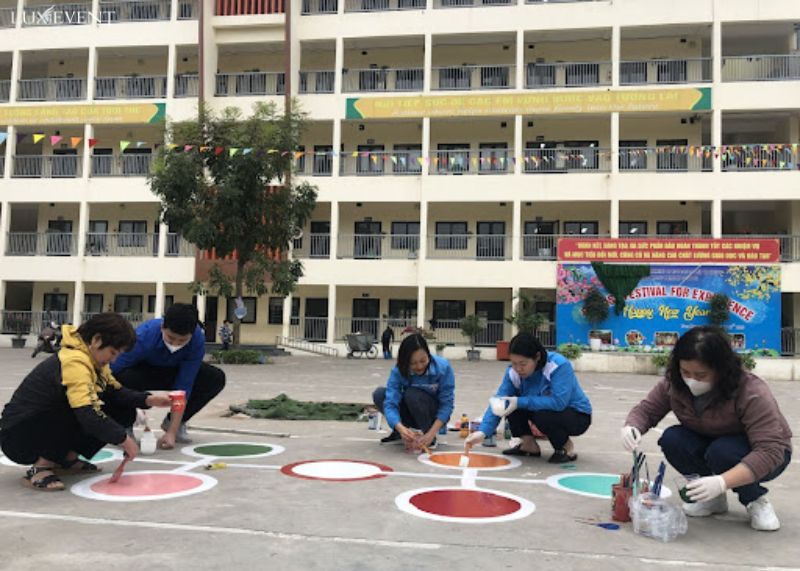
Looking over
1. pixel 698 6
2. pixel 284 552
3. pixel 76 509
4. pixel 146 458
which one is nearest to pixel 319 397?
pixel 146 458

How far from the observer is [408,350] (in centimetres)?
540

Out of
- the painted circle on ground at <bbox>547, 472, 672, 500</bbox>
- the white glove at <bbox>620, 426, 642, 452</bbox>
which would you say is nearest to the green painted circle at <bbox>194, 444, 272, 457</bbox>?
the painted circle on ground at <bbox>547, 472, 672, 500</bbox>

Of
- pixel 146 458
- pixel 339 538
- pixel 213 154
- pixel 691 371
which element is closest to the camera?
pixel 339 538

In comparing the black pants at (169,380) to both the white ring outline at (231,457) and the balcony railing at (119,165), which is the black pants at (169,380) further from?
the balcony railing at (119,165)

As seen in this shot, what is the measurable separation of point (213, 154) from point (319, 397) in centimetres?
1078

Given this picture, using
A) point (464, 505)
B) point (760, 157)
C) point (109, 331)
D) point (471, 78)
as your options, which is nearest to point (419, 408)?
point (464, 505)

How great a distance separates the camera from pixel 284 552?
3.01m

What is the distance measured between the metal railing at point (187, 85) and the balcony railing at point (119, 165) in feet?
10.4

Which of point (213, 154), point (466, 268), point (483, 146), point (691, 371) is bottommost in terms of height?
point (691, 371)

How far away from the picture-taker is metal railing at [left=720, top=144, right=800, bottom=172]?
2377 centimetres

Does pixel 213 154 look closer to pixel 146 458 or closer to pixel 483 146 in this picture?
pixel 483 146

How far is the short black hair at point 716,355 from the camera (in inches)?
139

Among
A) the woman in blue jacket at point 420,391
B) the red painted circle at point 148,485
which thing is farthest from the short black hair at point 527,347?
the red painted circle at point 148,485

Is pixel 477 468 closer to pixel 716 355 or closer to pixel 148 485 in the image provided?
pixel 716 355
